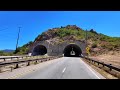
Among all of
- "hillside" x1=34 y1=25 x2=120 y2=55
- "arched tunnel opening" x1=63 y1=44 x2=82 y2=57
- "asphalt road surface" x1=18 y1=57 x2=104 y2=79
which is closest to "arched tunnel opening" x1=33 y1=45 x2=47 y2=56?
"hillside" x1=34 y1=25 x2=120 y2=55

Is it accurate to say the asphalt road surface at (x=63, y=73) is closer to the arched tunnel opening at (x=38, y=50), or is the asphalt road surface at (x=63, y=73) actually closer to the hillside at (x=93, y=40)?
the hillside at (x=93, y=40)

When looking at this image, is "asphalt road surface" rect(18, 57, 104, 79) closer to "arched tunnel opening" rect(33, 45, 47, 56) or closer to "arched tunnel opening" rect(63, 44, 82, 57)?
"arched tunnel opening" rect(33, 45, 47, 56)

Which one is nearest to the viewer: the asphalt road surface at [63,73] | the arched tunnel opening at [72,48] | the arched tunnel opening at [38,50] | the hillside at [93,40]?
the asphalt road surface at [63,73]

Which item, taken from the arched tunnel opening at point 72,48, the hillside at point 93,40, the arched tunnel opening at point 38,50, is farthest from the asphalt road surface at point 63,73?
the arched tunnel opening at point 72,48

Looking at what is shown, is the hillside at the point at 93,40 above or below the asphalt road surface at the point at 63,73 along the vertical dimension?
above

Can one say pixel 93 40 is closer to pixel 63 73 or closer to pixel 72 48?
pixel 72 48

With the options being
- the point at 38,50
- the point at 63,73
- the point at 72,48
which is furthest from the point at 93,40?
the point at 63,73

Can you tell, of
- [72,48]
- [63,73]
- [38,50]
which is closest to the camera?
[63,73]

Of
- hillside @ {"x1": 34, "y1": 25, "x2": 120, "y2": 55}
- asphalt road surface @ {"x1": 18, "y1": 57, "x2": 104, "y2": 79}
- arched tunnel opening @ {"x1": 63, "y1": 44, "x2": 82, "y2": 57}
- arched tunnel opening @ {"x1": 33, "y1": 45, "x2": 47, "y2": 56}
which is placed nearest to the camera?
asphalt road surface @ {"x1": 18, "y1": 57, "x2": 104, "y2": 79}
